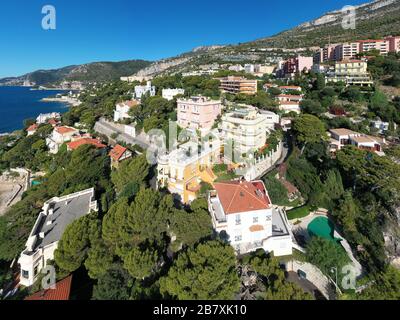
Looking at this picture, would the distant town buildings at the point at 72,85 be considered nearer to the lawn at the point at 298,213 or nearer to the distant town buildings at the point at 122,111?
the distant town buildings at the point at 122,111

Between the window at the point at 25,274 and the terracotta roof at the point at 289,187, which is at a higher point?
the terracotta roof at the point at 289,187

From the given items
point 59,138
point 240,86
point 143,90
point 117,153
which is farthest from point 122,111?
point 240,86

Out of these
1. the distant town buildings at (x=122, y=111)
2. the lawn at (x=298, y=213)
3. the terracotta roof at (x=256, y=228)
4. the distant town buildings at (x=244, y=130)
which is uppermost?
the distant town buildings at (x=122, y=111)

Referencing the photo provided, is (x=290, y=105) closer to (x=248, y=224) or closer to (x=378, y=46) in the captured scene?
(x=248, y=224)

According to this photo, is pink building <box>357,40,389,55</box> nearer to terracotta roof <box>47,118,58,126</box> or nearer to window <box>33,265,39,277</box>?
terracotta roof <box>47,118,58,126</box>

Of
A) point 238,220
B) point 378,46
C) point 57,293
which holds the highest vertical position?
point 378,46

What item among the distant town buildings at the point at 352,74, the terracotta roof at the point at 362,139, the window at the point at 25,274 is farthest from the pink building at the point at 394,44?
the window at the point at 25,274

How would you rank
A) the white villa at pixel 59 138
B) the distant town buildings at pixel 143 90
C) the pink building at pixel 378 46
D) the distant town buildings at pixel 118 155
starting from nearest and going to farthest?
1. the distant town buildings at pixel 118 155
2. the white villa at pixel 59 138
3. the distant town buildings at pixel 143 90
4. the pink building at pixel 378 46
